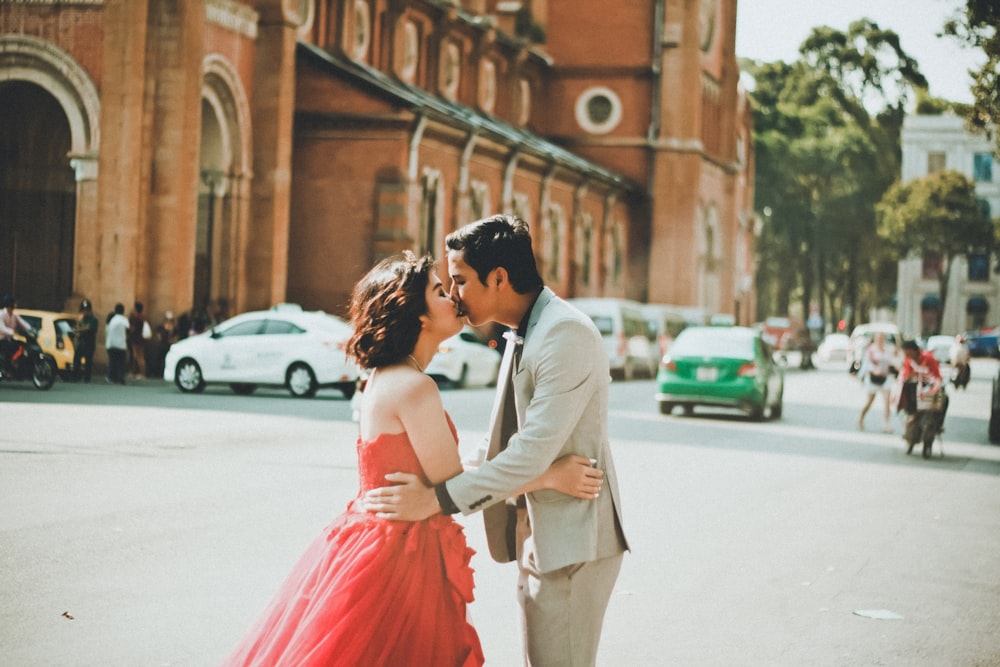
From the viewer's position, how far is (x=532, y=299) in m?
4.34

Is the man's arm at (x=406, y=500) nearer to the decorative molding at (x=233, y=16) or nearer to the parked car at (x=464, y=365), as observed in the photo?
the parked car at (x=464, y=365)

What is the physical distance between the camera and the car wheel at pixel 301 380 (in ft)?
82.5

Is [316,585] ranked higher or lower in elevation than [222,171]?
lower

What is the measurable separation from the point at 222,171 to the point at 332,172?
14.2 feet

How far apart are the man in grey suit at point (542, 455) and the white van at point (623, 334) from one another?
34961mm

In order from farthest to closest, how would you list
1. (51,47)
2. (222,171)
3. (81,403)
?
(222,171), (51,47), (81,403)

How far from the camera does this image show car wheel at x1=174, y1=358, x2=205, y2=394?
25.6 meters

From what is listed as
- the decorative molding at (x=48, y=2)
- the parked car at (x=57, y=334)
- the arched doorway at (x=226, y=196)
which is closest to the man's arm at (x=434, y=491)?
the parked car at (x=57, y=334)

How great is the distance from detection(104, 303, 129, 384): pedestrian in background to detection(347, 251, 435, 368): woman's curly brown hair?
24.0 m

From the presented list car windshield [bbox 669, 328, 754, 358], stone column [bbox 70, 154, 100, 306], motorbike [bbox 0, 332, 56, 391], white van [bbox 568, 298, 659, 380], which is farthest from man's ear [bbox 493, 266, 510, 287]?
white van [bbox 568, 298, 659, 380]

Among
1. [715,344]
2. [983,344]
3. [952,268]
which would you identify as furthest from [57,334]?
[952,268]

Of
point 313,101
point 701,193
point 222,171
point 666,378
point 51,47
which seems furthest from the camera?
point 701,193

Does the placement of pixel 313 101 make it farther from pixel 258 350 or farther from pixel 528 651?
pixel 528 651

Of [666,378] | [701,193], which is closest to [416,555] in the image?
[666,378]
